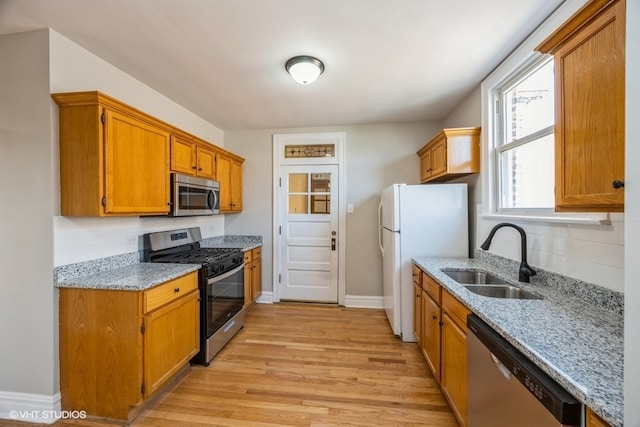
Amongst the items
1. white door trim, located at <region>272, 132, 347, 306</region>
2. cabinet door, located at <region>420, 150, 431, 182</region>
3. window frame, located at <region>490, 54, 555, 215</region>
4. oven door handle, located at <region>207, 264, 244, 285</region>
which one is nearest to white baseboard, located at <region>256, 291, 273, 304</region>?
white door trim, located at <region>272, 132, 347, 306</region>

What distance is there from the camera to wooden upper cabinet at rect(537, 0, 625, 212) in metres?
0.95

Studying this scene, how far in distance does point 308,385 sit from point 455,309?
1296 mm

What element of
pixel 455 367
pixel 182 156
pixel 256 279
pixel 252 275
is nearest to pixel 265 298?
pixel 256 279

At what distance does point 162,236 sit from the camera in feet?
8.73

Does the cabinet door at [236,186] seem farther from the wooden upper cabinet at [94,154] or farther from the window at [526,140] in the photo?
the window at [526,140]

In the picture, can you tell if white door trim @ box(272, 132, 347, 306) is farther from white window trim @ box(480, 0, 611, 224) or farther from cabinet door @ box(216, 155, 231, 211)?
white window trim @ box(480, 0, 611, 224)

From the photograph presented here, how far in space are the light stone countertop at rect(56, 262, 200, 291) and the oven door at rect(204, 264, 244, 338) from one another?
30 cm

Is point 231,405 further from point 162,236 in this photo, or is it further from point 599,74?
point 599,74

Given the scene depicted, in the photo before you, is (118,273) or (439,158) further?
(439,158)

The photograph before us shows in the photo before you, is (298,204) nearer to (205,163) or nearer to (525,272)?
(205,163)

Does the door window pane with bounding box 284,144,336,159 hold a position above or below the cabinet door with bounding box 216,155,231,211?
above

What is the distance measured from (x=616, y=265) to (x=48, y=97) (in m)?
3.40

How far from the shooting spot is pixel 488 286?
72.7 inches

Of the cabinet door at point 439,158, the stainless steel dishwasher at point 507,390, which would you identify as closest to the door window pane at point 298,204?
the cabinet door at point 439,158
